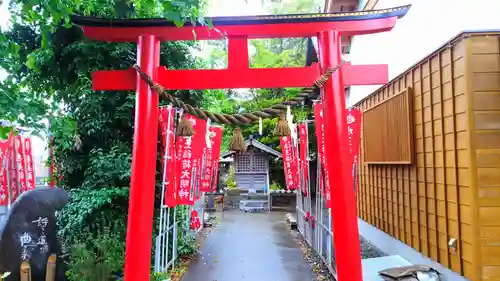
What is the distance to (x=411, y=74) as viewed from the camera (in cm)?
669

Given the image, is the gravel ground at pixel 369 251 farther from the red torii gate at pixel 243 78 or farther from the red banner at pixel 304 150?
the red torii gate at pixel 243 78

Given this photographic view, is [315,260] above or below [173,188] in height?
below

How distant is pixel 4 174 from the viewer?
9906 mm

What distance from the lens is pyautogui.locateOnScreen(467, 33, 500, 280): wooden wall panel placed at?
4465mm

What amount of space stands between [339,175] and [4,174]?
31.9ft

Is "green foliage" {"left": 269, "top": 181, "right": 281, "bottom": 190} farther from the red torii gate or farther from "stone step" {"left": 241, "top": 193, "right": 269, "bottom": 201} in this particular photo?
the red torii gate

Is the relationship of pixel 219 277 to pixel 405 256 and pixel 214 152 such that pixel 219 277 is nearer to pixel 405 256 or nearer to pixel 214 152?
pixel 405 256

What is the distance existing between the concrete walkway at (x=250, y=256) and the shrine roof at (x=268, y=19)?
5.77 m

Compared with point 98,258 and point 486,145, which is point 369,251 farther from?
point 98,258

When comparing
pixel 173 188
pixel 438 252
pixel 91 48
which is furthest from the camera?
pixel 91 48

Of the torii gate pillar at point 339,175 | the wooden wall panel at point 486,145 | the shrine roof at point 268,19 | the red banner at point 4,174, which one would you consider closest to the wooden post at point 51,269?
the red banner at point 4,174

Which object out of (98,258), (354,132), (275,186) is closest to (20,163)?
(98,258)

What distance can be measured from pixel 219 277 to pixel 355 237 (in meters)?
4.87

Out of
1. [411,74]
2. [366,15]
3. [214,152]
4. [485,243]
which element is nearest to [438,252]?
[485,243]
